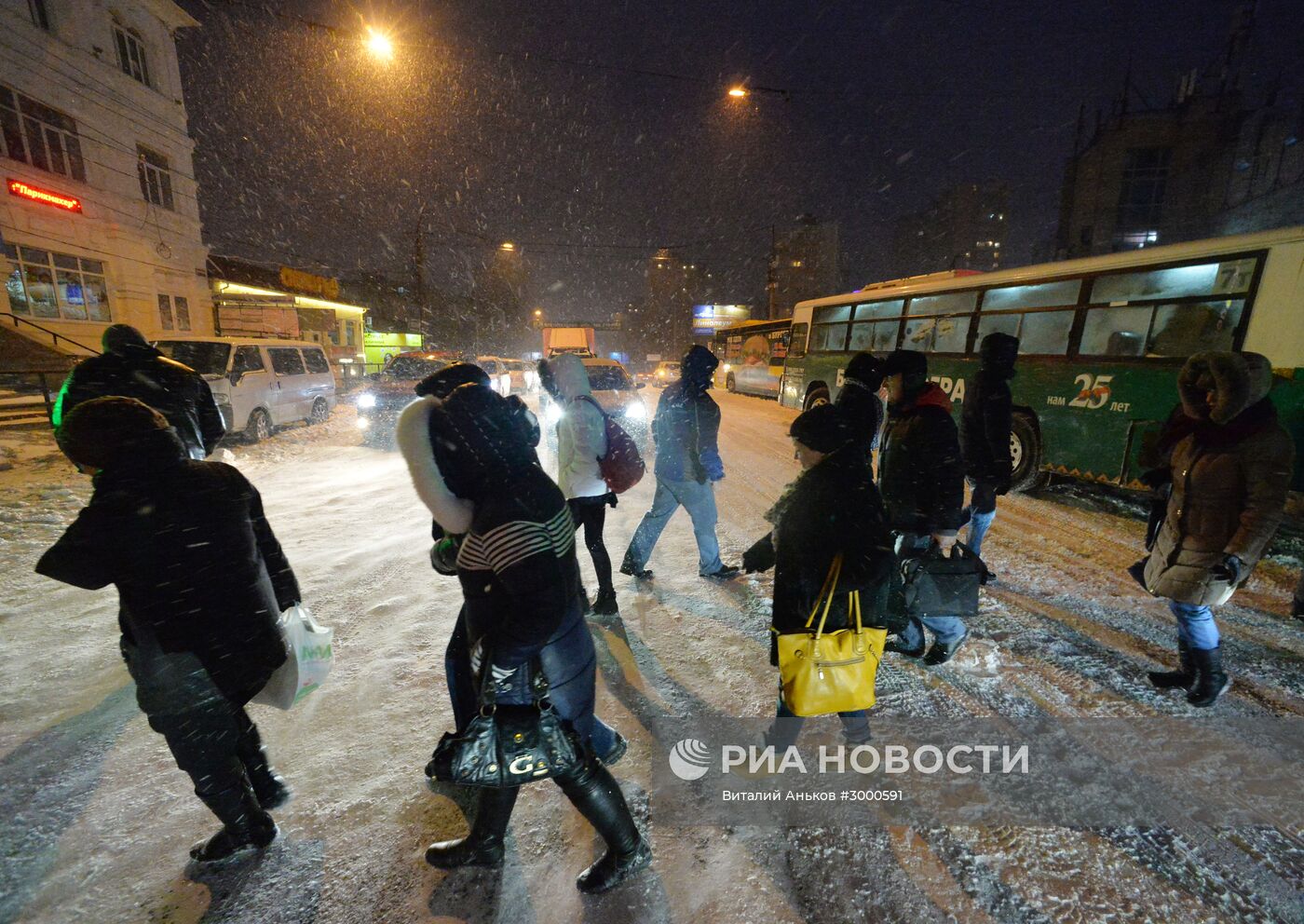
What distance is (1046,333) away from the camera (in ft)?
24.9

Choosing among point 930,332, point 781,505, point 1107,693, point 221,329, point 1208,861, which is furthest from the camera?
point 221,329

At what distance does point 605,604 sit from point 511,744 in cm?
230

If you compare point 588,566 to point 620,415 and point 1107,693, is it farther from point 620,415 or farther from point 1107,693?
point 620,415

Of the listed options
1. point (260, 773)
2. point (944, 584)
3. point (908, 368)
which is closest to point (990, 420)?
point (908, 368)

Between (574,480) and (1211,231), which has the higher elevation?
(1211,231)

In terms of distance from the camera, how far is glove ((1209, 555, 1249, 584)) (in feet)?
8.72

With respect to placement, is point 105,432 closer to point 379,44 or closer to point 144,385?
point 144,385

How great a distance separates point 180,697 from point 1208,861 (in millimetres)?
3881

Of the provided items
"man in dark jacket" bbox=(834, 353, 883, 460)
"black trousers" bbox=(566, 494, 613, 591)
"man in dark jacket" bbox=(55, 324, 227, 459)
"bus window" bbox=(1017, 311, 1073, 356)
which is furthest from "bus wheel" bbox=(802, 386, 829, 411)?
"man in dark jacket" bbox=(55, 324, 227, 459)

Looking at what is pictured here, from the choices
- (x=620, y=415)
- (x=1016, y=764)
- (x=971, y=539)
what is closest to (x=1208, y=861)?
(x=1016, y=764)

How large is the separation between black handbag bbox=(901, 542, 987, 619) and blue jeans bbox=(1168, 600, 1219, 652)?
37.4 inches

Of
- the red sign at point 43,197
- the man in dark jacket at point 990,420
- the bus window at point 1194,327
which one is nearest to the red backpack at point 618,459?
the man in dark jacket at point 990,420

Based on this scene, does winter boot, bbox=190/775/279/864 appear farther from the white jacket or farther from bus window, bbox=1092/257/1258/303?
bus window, bbox=1092/257/1258/303

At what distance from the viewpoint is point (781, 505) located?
2.54m
